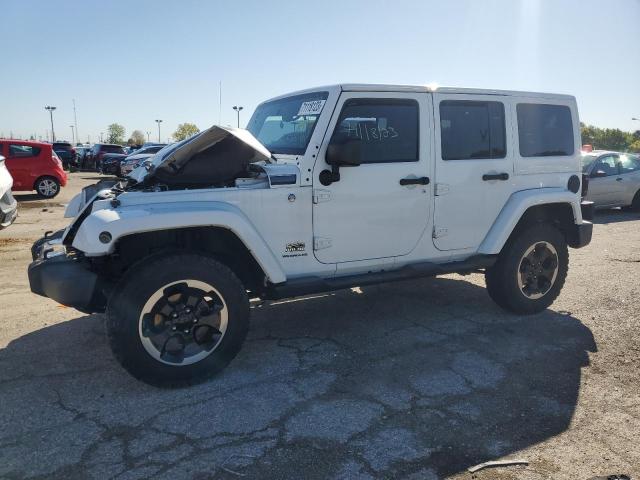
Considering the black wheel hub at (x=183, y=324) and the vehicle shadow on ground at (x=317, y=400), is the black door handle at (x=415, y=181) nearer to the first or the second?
the vehicle shadow on ground at (x=317, y=400)

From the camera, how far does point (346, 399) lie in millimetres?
3320

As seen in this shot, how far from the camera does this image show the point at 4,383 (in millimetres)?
3484

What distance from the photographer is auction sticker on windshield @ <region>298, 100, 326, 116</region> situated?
3.97 metres

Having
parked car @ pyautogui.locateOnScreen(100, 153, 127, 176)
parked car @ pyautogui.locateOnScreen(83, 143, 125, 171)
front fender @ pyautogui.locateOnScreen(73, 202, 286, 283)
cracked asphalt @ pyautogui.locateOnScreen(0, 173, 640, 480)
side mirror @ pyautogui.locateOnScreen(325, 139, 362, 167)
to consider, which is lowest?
cracked asphalt @ pyautogui.locateOnScreen(0, 173, 640, 480)

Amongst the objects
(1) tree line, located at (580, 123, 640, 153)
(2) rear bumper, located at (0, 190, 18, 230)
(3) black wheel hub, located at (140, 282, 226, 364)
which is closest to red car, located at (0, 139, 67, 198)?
(2) rear bumper, located at (0, 190, 18, 230)

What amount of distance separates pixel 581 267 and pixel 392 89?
4.43m

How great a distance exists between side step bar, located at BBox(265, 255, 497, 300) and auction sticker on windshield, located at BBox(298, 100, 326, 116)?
1.34 m

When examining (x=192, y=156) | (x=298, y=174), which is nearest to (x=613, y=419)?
(x=298, y=174)

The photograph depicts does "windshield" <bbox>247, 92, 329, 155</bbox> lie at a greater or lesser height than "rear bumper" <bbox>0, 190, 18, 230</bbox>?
greater

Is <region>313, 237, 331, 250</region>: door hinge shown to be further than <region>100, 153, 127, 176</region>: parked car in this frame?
No

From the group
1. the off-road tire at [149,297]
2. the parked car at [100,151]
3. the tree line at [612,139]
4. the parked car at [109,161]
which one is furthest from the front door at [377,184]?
the tree line at [612,139]

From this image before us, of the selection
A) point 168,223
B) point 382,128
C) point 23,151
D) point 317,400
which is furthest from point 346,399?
point 23,151

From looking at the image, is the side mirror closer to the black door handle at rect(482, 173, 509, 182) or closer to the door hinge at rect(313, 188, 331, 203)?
the door hinge at rect(313, 188, 331, 203)

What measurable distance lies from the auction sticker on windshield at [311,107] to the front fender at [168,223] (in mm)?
1089
